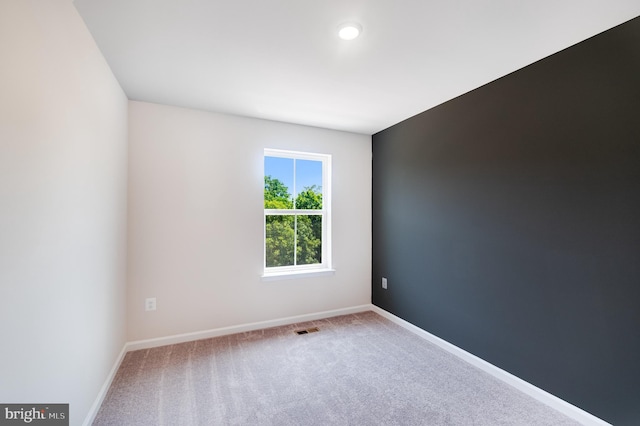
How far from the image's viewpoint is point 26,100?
1084 millimetres

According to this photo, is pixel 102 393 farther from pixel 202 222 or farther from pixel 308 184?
pixel 308 184

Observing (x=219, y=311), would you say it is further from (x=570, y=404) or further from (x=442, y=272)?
(x=570, y=404)

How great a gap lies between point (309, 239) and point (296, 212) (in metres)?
0.41

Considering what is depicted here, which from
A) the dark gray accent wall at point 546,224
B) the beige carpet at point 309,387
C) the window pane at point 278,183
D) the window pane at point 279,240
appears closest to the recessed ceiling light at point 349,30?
the dark gray accent wall at point 546,224

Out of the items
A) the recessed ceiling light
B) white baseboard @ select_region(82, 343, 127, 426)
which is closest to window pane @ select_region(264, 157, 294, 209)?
the recessed ceiling light

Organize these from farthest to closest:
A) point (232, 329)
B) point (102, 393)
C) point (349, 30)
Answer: point (232, 329)
point (102, 393)
point (349, 30)

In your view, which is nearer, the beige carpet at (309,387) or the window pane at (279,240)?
the beige carpet at (309,387)

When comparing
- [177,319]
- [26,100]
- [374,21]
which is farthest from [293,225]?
[26,100]

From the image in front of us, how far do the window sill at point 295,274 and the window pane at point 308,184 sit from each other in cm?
83

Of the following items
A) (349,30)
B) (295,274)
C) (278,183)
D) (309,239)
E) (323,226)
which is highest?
(349,30)

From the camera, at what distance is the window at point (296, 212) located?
3.36 m

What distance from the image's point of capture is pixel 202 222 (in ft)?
9.64

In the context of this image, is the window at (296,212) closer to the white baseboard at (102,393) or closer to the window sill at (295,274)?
the window sill at (295,274)

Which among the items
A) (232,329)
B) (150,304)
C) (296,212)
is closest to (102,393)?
(150,304)
